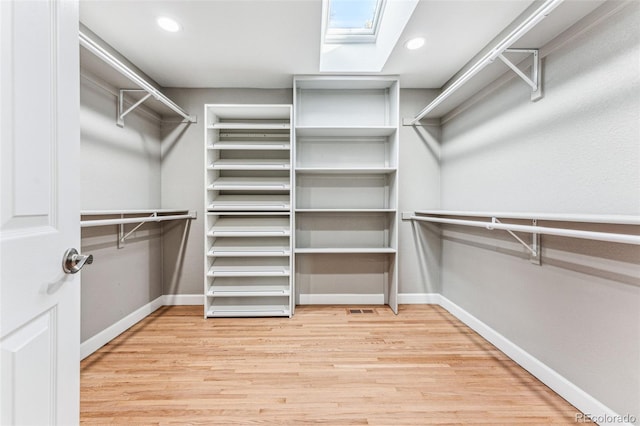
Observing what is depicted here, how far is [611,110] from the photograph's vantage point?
1270 mm

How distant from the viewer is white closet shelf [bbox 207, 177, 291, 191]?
8.22 feet

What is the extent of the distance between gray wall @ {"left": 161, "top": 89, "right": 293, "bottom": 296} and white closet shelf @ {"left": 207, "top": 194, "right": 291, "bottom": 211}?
1.28 feet

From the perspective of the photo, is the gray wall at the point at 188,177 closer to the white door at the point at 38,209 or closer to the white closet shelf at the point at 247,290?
the white closet shelf at the point at 247,290


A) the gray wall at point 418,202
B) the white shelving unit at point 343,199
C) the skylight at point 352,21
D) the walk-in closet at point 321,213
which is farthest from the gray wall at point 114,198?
the gray wall at point 418,202

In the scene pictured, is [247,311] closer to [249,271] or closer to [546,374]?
[249,271]

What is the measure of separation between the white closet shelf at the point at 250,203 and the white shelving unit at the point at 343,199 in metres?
0.21

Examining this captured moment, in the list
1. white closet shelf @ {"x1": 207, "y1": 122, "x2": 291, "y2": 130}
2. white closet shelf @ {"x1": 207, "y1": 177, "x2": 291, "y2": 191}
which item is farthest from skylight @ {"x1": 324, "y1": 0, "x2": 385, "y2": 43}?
white closet shelf @ {"x1": 207, "y1": 177, "x2": 291, "y2": 191}

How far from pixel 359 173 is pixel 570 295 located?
1.81 metres

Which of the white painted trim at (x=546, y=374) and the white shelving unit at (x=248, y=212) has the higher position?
the white shelving unit at (x=248, y=212)

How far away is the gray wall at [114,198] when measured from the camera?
74.7 inches

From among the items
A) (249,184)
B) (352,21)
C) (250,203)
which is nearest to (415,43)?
(352,21)

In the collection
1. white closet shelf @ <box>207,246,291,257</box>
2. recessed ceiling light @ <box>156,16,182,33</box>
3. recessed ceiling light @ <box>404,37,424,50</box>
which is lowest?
white closet shelf @ <box>207,246,291,257</box>

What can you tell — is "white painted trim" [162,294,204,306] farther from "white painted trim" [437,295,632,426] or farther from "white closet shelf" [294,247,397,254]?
"white painted trim" [437,295,632,426]

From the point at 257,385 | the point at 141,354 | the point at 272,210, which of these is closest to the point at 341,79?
the point at 272,210
